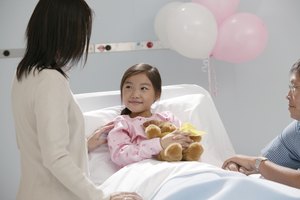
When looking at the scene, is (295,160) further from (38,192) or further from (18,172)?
(18,172)

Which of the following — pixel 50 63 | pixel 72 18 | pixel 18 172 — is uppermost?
pixel 72 18

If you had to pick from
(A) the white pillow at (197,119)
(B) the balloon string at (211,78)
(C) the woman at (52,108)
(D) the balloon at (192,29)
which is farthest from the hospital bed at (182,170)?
(B) the balloon string at (211,78)

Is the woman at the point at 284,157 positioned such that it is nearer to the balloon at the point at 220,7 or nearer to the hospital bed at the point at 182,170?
the hospital bed at the point at 182,170

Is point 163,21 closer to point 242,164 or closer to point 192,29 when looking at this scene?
point 192,29

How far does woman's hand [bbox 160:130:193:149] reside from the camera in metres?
1.96

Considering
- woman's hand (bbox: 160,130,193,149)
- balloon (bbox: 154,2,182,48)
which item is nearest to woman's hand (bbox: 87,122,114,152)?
woman's hand (bbox: 160,130,193,149)

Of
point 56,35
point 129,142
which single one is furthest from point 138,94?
point 56,35

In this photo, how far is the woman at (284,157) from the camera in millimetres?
1692

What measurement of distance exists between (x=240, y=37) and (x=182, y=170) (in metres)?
1.55

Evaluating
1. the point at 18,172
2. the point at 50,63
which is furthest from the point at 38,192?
the point at 18,172

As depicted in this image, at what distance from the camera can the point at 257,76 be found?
3.71 metres

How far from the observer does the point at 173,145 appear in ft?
6.18

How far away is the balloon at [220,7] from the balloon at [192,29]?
0.16 metres

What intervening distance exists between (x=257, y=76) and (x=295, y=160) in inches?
73.7
